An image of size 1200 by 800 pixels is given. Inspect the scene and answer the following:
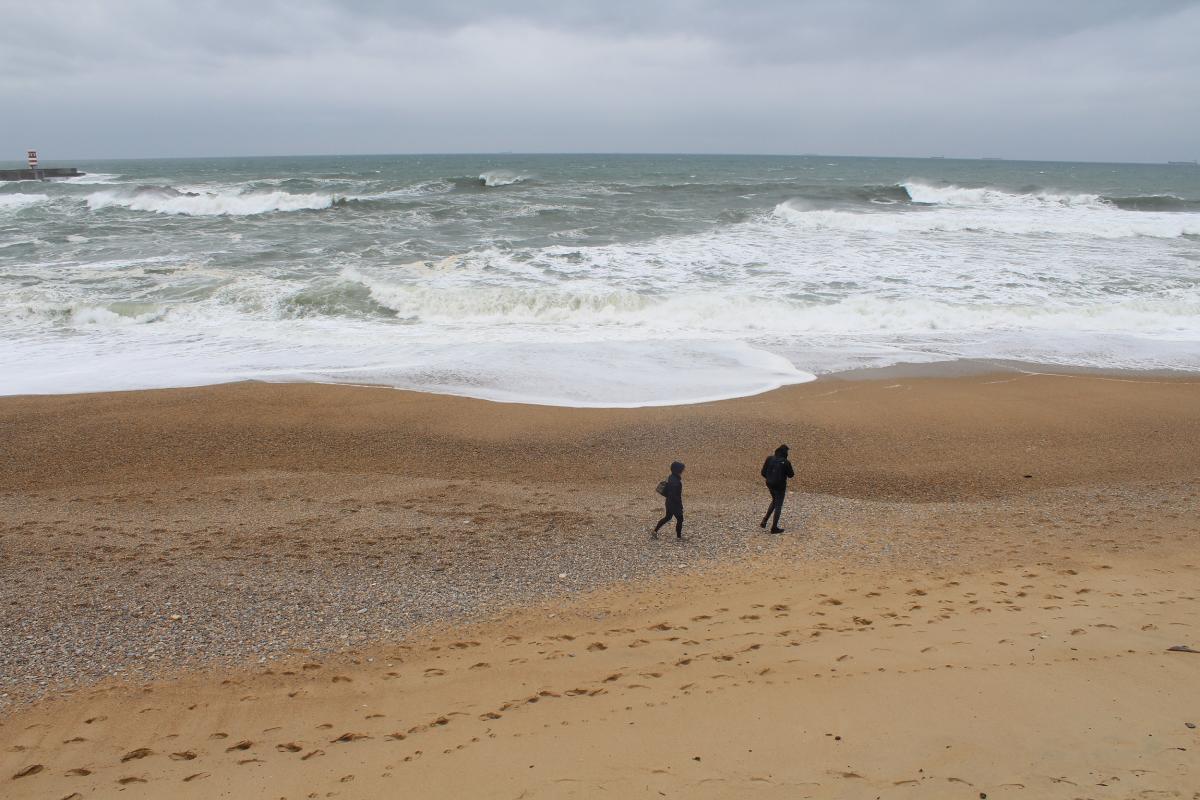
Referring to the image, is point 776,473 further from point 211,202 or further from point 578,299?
point 211,202

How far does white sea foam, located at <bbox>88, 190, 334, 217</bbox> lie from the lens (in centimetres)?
4122

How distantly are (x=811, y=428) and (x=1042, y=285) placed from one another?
13943mm

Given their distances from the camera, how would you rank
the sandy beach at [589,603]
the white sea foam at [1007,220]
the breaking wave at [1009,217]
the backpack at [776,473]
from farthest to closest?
the breaking wave at [1009,217] < the white sea foam at [1007,220] < the backpack at [776,473] < the sandy beach at [589,603]

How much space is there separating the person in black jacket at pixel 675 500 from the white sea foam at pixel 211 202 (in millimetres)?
37593

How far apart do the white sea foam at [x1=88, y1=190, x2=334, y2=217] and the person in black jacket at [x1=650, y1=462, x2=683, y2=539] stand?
123 feet

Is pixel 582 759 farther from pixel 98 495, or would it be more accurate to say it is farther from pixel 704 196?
pixel 704 196

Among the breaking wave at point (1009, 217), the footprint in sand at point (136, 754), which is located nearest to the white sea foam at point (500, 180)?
the breaking wave at point (1009, 217)

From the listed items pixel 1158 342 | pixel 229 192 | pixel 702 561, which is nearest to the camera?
pixel 702 561

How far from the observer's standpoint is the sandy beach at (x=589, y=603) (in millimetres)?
4270

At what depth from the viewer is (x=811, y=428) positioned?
436 inches

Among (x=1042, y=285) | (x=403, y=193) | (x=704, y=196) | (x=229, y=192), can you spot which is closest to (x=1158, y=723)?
(x=1042, y=285)

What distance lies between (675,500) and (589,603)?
1.62 m

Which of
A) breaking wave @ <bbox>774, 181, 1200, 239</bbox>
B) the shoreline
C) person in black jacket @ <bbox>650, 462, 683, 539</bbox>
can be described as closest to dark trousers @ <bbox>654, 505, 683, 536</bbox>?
person in black jacket @ <bbox>650, 462, 683, 539</bbox>

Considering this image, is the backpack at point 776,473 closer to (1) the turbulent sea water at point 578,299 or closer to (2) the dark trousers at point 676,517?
(2) the dark trousers at point 676,517
